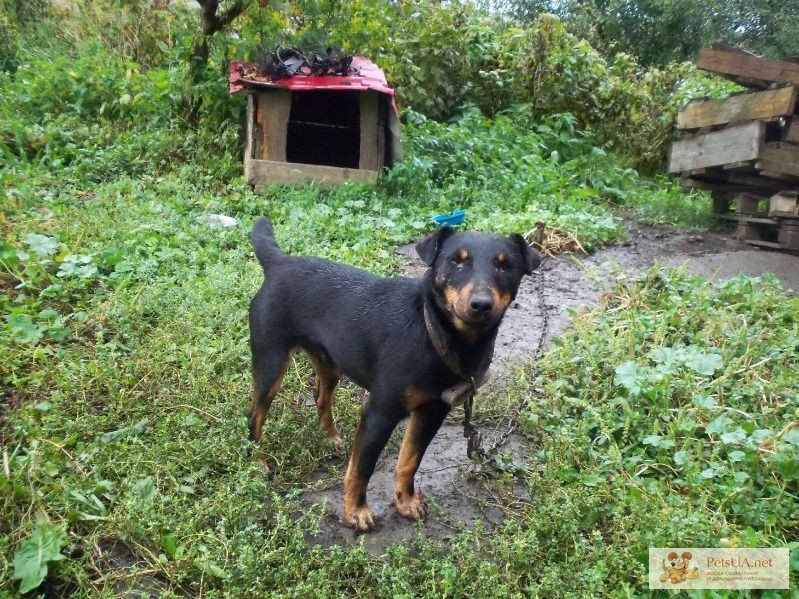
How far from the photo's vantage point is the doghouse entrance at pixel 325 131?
9.12 meters

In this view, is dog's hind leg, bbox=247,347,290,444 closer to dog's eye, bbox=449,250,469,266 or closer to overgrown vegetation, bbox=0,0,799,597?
overgrown vegetation, bbox=0,0,799,597

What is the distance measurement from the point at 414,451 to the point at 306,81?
5.73m

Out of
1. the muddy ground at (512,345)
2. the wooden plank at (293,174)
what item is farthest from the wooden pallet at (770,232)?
the wooden plank at (293,174)

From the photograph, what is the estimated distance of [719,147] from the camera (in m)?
7.41

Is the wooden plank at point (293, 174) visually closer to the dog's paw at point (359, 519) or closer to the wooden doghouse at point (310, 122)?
the wooden doghouse at point (310, 122)

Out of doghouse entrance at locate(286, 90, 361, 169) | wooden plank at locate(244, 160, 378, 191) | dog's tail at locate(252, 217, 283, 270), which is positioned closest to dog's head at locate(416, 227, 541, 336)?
dog's tail at locate(252, 217, 283, 270)

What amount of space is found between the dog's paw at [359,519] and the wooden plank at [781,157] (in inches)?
242

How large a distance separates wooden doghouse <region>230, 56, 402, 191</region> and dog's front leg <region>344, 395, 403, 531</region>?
5.10 m

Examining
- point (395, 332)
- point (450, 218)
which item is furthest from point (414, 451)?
point (450, 218)

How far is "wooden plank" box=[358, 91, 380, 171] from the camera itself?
800 centimetres

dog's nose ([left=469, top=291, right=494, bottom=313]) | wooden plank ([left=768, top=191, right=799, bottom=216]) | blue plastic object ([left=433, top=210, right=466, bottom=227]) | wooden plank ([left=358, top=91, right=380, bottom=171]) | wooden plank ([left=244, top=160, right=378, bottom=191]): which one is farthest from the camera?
wooden plank ([left=358, top=91, right=380, bottom=171])

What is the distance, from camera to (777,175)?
6.89m
